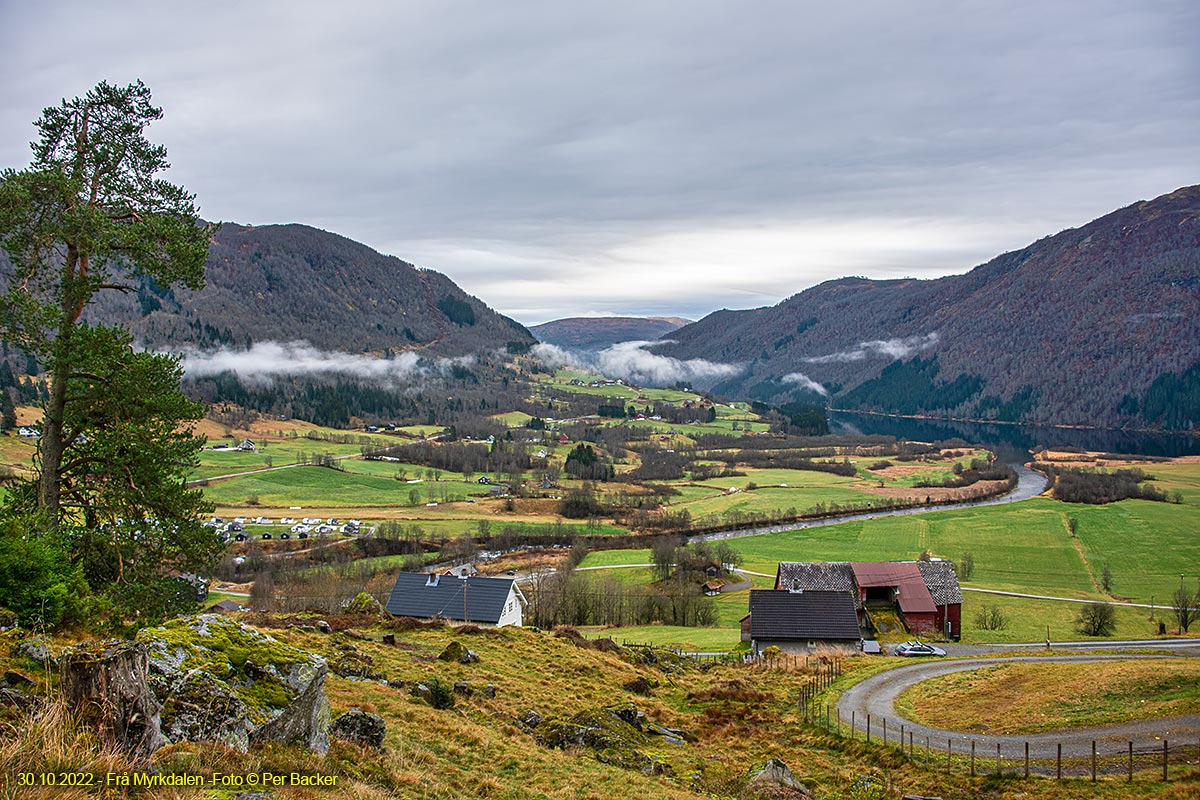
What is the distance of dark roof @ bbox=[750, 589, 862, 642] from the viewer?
1813 inches

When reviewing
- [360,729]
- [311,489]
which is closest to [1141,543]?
[360,729]

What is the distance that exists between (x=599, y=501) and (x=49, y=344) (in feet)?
348

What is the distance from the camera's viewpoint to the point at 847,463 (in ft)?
545

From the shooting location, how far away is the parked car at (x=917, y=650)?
43.2 meters

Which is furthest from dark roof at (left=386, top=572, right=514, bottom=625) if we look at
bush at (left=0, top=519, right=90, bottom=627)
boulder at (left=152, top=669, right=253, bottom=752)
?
boulder at (left=152, top=669, right=253, bottom=752)

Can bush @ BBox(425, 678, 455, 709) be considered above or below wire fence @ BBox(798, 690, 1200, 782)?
above

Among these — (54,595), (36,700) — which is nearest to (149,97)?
(54,595)

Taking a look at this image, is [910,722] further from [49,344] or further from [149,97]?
[149,97]

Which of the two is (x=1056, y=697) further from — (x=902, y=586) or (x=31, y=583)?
(x=902, y=586)

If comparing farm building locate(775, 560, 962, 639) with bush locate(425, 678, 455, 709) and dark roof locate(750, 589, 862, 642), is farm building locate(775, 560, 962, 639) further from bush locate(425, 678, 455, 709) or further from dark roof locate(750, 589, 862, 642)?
bush locate(425, 678, 455, 709)

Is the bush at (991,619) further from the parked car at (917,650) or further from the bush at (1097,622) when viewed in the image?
the parked car at (917,650)

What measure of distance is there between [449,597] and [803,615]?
2192 cm

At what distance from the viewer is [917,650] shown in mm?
43938

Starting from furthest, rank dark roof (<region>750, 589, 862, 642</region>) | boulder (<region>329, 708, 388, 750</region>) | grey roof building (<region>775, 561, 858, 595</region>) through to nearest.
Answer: grey roof building (<region>775, 561, 858, 595</region>) < dark roof (<region>750, 589, 862, 642</region>) < boulder (<region>329, 708, 388, 750</region>)
